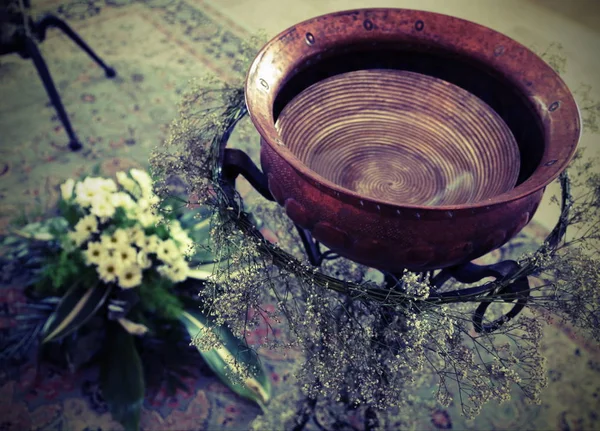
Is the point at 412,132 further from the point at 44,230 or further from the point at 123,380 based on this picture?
the point at 44,230

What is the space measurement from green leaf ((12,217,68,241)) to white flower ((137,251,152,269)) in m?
0.30

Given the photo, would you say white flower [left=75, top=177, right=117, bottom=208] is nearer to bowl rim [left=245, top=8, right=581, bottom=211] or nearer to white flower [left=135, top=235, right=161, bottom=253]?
white flower [left=135, top=235, right=161, bottom=253]

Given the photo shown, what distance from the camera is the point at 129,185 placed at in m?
1.50

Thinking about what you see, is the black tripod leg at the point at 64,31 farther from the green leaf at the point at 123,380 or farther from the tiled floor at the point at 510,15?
the green leaf at the point at 123,380

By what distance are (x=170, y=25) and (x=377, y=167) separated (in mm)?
1926

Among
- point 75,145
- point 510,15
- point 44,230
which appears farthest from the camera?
point 510,15

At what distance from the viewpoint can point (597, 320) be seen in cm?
90

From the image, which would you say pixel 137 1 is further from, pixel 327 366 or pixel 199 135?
pixel 327 366

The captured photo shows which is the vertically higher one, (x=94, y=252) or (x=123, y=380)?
(x=94, y=252)

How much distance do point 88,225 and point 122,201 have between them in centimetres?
10

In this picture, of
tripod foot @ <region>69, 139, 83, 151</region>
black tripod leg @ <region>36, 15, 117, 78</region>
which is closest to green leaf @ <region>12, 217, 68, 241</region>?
tripod foot @ <region>69, 139, 83, 151</region>

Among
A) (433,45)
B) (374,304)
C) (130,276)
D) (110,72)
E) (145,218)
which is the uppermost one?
(433,45)

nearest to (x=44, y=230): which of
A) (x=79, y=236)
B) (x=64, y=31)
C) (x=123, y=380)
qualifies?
(x=79, y=236)

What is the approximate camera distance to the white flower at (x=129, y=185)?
58.1 inches
